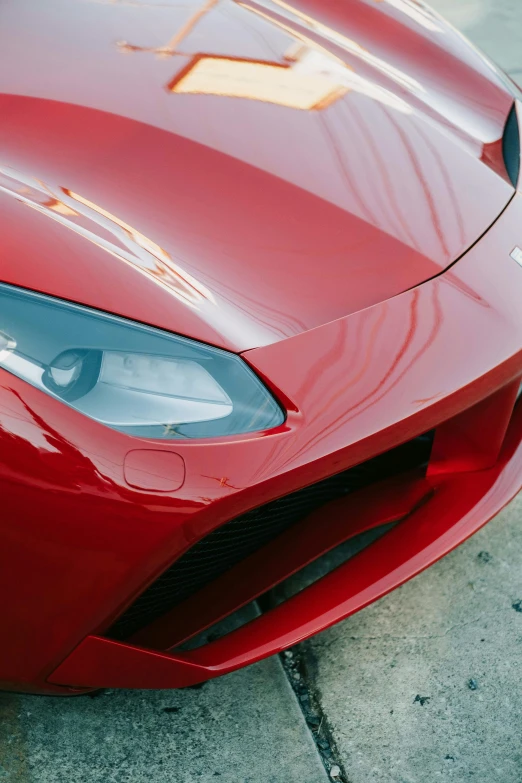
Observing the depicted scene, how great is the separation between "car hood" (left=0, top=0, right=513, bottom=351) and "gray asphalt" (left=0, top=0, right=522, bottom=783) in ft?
2.45

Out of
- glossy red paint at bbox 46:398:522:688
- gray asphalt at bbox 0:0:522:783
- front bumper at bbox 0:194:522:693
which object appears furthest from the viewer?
gray asphalt at bbox 0:0:522:783

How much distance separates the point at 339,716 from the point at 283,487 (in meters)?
0.62

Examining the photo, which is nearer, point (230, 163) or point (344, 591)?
point (344, 591)

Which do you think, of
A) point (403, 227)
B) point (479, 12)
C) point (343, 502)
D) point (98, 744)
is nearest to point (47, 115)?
point (403, 227)

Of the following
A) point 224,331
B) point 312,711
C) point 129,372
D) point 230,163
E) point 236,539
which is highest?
point 230,163

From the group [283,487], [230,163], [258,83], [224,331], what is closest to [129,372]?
[224,331]

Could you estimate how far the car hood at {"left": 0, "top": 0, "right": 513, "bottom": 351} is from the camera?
1.43 m

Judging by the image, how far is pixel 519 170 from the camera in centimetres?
186

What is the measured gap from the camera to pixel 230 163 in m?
1.64

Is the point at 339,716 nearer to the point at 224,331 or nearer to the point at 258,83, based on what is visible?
the point at 224,331

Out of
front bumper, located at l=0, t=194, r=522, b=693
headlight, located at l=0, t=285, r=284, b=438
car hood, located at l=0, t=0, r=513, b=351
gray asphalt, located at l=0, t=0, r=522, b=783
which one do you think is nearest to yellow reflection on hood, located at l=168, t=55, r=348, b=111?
car hood, located at l=0, t=0, r=513, b=351

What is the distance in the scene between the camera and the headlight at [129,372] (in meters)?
1.32

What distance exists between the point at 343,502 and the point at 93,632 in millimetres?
576

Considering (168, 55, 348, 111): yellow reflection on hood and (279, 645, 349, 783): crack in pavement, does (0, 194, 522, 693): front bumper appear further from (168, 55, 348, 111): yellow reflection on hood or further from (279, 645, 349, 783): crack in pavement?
(168, 55, 348, 111): yellow reflection on hood
